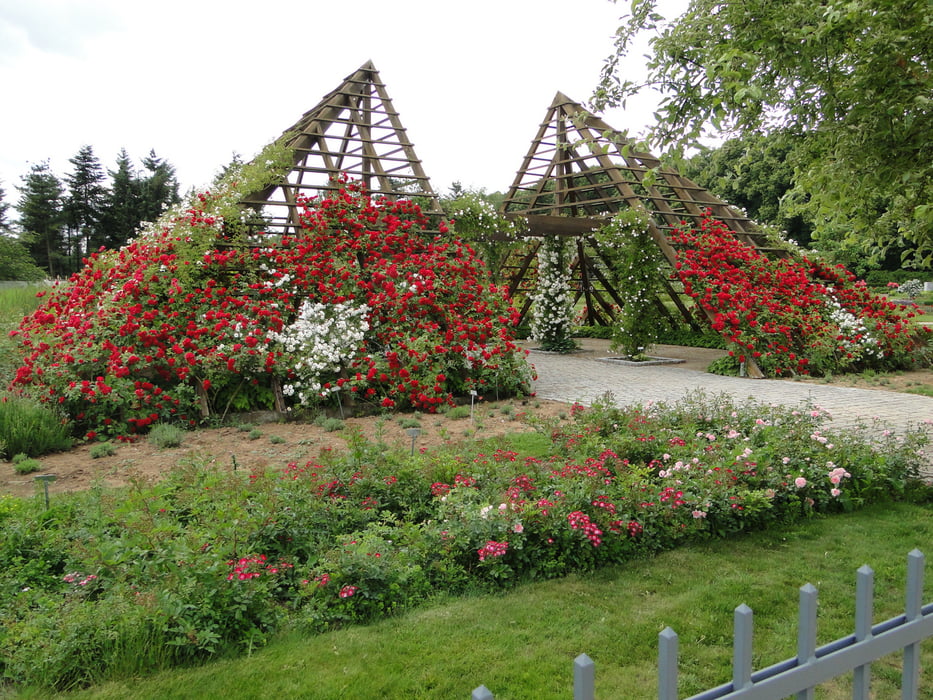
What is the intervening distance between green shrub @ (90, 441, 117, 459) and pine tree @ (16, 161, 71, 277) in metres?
39.1

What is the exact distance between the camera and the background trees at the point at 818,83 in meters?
3.64

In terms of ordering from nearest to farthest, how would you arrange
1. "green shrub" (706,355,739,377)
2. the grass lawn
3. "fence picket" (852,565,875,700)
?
1. "fence picket" (852,565,875,700)
2. the grass lawn
3. "green shrub" (706,355,739,377)

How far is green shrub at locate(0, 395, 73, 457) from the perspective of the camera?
5.89 m

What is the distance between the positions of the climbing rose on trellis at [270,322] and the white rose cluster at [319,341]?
2cm

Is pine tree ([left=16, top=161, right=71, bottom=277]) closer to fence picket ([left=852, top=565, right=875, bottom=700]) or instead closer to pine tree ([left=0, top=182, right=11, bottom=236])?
pine tree ([left=0, top=182, right=11, bottom=236])

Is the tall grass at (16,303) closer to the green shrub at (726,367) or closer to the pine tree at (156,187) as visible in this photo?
the green shrub at (726,367)

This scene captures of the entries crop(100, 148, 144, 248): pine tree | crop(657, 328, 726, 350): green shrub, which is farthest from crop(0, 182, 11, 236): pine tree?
crop(657, 328, 726, 350): green shrub

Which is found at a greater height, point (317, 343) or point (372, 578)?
point (317, 343)

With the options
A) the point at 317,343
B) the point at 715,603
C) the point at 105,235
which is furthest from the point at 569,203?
the point at 105,235

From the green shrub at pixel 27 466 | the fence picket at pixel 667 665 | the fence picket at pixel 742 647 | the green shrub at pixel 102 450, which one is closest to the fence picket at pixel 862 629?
the fence picket at pixel 742 647

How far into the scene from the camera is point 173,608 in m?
2.66

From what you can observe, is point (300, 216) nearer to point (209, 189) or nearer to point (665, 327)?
point (209, 189)

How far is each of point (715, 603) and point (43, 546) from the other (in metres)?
3.30

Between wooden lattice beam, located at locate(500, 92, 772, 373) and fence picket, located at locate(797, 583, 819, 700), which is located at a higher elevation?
wooden lattice beam, located at locate(500, 92, 772, 373)
